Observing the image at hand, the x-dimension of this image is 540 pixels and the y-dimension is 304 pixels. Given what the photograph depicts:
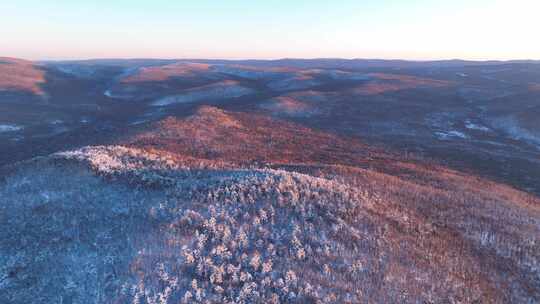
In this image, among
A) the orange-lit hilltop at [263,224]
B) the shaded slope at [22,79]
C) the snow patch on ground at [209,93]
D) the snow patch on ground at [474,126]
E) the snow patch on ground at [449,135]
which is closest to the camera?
the orange-lit hilltop at [263,224]

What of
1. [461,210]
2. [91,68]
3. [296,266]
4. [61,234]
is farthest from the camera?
[91,68]

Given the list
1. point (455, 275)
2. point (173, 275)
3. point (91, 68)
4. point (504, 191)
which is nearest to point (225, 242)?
point (173, 275)

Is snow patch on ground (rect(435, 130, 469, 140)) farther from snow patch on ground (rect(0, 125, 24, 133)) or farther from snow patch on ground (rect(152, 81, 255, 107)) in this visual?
snow patch on ground (rect(0, 125, 24, 133))

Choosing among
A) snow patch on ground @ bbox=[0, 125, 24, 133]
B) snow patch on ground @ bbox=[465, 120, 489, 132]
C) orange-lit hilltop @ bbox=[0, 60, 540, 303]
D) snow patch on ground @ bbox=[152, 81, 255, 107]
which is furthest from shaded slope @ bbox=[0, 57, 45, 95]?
snow patch on ground @ bbox=[465, 120, 489, 132]

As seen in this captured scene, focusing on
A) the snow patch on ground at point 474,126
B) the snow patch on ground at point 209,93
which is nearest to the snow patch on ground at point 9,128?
the snow patch on ground at point 209,93

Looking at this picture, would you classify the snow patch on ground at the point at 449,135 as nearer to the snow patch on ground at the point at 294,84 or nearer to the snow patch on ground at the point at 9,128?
the snow patch on ground at the point at 294,84

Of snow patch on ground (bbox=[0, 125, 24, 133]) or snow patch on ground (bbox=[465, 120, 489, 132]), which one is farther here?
snow patch on ground (bbox=[465, 120, 489, 132])

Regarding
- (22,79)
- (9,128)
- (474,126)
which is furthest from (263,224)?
(22,79)

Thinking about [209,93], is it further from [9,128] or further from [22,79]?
[22,79]

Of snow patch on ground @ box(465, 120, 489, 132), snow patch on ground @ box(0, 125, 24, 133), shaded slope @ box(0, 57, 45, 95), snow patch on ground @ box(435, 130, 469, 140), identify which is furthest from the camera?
shaded slope @ box(0, 57, 45, 95)

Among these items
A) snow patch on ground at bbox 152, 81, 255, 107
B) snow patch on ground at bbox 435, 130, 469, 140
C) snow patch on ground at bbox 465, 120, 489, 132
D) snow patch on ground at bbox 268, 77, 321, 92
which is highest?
snow patch on ground at bbox 268, 77, 321, 92

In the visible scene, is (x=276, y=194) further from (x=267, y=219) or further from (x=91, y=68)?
(x=91, y=68)
